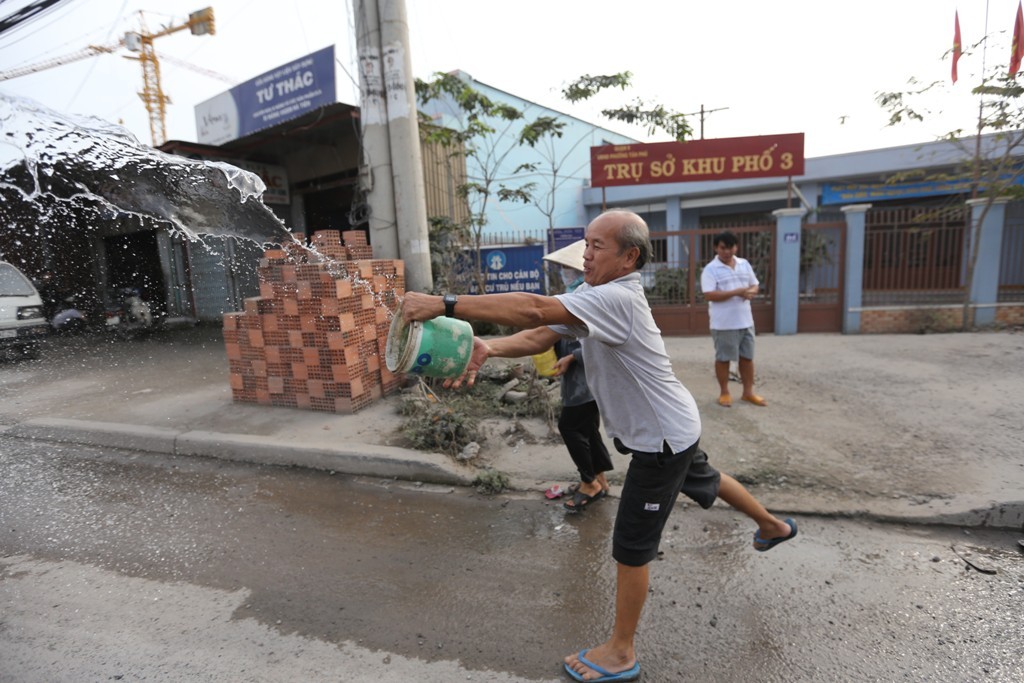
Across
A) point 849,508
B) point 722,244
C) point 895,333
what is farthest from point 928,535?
point 895,333

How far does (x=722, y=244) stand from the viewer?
533cm

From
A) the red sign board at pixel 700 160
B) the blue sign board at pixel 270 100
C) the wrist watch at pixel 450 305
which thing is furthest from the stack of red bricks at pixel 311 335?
the red sign board at pixel 700 160

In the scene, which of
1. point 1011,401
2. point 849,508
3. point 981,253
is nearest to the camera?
point 849,508

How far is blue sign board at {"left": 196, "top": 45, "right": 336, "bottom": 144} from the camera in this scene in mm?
9352

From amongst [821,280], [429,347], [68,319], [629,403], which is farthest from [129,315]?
[821,280]

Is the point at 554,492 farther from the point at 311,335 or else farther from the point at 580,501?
the point at 311,335

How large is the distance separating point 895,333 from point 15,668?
36.6 ft

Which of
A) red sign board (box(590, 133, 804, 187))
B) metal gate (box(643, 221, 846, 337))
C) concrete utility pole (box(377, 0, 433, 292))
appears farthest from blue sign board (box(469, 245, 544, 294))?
concrete utility pole (box(377, 0, 433, 292))

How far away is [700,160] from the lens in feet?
32.0

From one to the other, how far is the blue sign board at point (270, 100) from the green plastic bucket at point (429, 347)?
26.9 ft

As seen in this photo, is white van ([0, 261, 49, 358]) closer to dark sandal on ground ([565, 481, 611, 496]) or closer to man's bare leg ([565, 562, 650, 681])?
dark sandal on ground ([565, 481, 611, 496])

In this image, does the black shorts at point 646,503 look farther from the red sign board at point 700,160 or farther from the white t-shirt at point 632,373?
the red sign board at point 700,160

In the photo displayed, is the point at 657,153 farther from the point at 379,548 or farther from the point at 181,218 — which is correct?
the point at 379,548

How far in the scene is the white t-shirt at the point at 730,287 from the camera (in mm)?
5305
